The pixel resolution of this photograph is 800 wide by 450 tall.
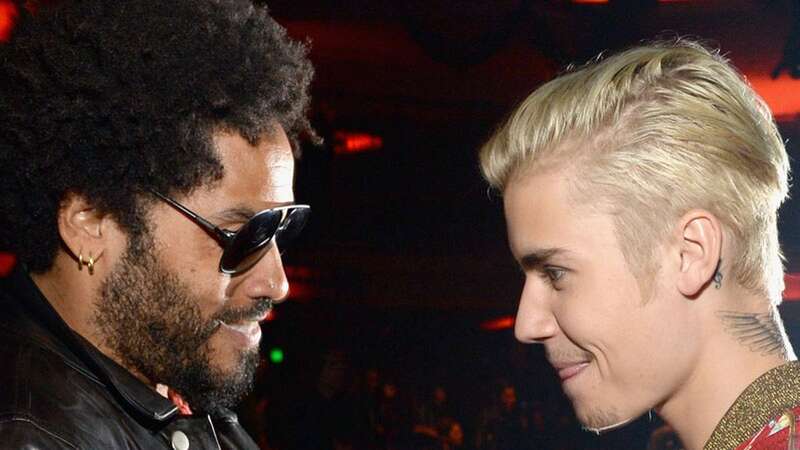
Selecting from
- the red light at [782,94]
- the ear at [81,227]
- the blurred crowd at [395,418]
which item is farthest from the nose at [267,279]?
the red light at [782,94]

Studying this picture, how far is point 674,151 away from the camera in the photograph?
1759 millimetres

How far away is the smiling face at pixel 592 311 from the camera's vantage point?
1762 mm

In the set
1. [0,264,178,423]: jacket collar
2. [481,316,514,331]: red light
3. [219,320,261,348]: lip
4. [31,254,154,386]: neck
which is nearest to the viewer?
Result: [0,264,178,423]: jacket collar

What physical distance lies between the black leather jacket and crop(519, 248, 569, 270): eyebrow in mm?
840

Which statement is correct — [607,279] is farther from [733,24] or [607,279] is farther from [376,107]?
[376,107]

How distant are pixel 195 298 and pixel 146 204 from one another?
25 centimetres

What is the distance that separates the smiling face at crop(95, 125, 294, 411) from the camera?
7.34ft

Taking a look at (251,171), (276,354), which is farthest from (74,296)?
(276,354)

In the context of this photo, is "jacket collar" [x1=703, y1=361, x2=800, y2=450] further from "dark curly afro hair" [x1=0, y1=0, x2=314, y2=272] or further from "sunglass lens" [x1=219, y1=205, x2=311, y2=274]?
"dark curly afro hair" [x1=0, y1=0, x2=314, y2=272]

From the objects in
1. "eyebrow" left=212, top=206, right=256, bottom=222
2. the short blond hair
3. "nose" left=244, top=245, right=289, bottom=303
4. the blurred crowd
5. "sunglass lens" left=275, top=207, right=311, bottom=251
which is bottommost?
the blurred crowd

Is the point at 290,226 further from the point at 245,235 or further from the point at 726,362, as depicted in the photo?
the point at 726,362

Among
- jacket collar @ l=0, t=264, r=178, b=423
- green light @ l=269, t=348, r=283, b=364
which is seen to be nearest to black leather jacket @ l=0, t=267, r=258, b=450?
jacket collar @ l=0, t=264, r=178, b=423

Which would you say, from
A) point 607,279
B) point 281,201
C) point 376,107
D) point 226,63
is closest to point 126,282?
point 281,201

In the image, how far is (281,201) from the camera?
2.41 m
